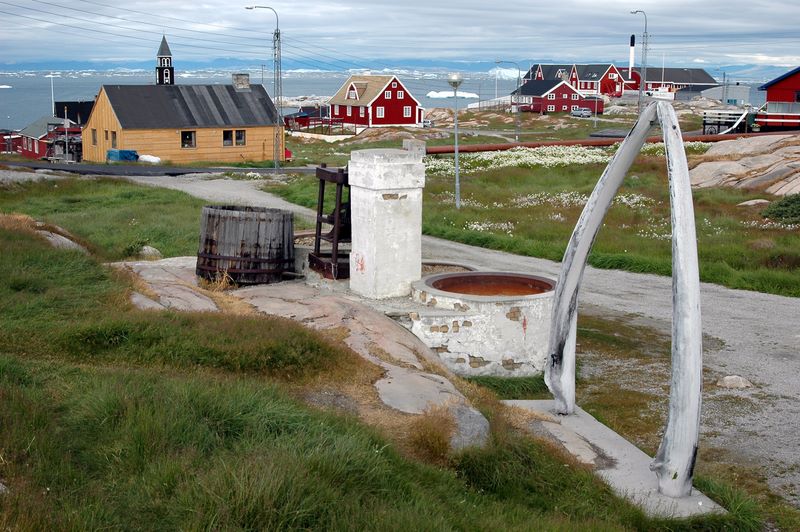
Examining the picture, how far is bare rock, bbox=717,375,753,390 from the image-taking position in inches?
512

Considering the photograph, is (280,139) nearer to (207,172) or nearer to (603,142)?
(207,172)

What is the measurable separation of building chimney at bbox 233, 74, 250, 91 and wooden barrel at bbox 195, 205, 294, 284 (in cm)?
4114

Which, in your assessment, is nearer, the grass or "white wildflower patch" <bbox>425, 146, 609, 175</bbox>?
the grass

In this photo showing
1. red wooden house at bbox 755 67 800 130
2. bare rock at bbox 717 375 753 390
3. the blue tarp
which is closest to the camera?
bare rock at bbox 717 375 753 390

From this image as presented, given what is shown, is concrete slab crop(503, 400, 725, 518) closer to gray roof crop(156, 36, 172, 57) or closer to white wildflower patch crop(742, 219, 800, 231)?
white wildflower patch crop(742, 219, 800, 231)

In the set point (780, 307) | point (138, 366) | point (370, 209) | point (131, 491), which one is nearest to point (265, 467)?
point (131, 491)

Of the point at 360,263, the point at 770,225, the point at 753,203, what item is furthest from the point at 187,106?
the point at 360,263

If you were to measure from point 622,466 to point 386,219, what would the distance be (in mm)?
5852

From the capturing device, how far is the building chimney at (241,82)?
2124 inches

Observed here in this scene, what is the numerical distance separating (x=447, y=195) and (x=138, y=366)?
25.6 m

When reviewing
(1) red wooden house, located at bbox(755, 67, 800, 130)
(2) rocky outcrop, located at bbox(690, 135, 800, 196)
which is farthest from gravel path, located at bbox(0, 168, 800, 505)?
(1) red wooden house, located at bbox(755, 67, 800, 130)

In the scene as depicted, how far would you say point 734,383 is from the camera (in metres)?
13.0

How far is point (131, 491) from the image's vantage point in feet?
19.8

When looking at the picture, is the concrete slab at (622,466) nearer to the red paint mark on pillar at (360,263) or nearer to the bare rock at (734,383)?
the bare rock at (734,383)
